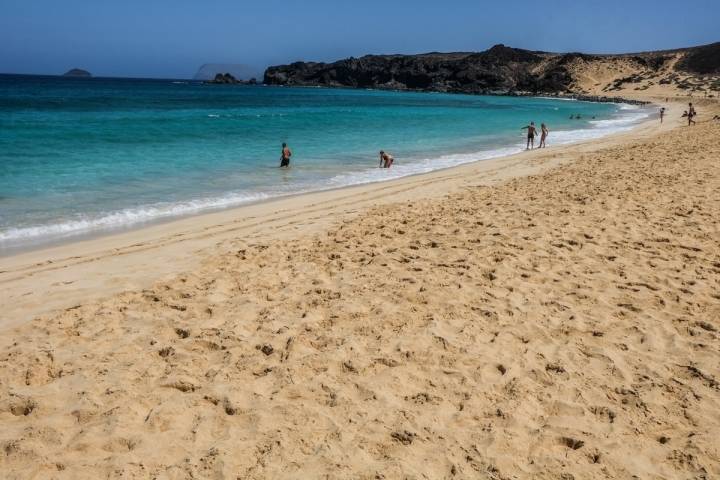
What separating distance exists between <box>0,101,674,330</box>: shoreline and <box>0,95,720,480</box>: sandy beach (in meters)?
0.07

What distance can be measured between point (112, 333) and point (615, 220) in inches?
283

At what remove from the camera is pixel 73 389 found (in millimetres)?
3916

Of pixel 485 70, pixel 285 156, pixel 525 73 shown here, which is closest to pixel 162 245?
pixel 285 156

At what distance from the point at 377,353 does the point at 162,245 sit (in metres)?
5.14

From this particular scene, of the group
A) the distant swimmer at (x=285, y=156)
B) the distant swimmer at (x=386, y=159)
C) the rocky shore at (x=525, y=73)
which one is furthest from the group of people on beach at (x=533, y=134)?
the rocky shore at (x=525, y=73)

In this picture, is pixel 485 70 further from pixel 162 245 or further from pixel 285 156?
pixel 162 245

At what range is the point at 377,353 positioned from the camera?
14.3 feet

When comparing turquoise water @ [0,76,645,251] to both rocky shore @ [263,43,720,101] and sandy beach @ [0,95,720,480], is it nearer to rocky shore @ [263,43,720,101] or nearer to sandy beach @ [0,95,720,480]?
sandy beach @ [0,95,720,480]

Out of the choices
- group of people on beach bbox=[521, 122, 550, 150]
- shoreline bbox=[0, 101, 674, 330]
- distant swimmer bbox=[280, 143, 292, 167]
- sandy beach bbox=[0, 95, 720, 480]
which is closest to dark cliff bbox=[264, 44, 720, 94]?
group of people on beach bbox=[521, 122, 550, 150]

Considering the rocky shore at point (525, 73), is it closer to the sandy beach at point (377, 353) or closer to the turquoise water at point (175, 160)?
the turquoise water at point (175, 160)

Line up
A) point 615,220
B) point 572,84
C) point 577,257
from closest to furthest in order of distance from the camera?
point 577,257 < point 615,220 < point 572,84

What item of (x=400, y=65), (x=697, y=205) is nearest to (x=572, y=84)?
(x=400, y=65)

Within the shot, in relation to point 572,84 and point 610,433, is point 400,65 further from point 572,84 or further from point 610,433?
point 610,433

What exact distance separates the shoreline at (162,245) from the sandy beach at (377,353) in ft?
0.22
